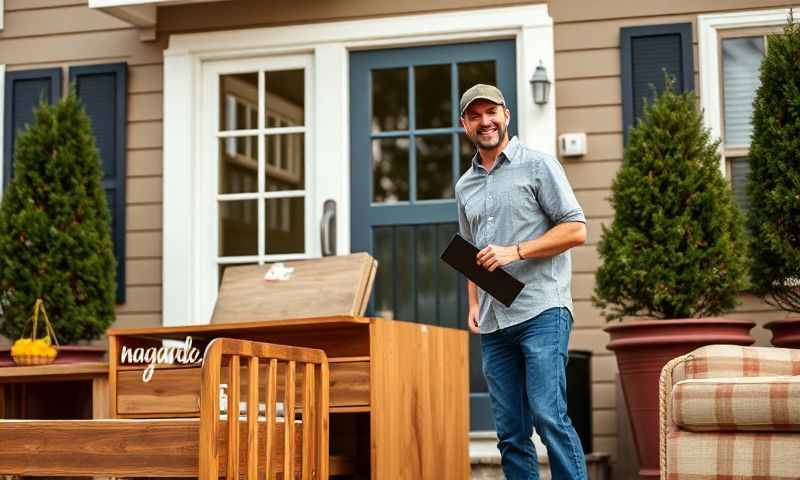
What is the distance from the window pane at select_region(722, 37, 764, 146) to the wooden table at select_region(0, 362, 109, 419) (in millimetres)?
3088

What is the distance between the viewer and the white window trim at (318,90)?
5.99m

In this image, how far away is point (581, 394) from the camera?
5.69m

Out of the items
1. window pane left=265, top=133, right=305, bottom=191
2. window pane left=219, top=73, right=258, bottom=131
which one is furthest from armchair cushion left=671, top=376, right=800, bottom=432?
window pane left=219, top=73, right=258, bottom=131

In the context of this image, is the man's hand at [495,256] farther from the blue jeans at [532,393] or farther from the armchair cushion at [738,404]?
the armchair cushion at [738,404]

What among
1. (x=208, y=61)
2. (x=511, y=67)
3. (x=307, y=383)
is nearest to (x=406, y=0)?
(x=511, y=67)

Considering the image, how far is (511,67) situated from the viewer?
6082 mm

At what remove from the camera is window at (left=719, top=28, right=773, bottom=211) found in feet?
19.1

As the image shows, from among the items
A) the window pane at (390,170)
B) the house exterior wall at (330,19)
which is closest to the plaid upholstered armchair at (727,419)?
the house exterior wall at (330,19)

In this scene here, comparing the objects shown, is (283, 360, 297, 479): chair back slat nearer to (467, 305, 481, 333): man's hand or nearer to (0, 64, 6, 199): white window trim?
(467, 305, 481, 333): man's hand

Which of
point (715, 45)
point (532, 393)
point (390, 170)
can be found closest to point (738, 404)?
point (532, 393)

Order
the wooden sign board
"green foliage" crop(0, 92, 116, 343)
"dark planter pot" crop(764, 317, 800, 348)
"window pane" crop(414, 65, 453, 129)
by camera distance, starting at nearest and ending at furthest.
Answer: the wooden sign board
"dark planter pot" crop(764, 317, 800, 348)
"green foliage" crop(0, 92, 116, 343)
"window pane" crop(414, 65, 453, 129)

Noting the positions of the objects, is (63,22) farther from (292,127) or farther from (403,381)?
(403,381)

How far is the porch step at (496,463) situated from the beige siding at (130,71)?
1.88 metres

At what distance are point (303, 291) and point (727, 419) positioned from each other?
6.01 feet
